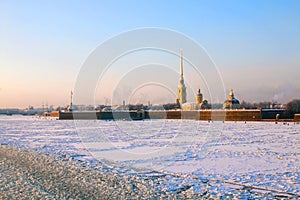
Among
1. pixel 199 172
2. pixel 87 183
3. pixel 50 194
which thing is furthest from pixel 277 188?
pixel 50 194

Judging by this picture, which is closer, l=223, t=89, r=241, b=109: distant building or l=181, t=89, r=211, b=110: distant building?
l=223, t=89, r=241, b=109: distant building

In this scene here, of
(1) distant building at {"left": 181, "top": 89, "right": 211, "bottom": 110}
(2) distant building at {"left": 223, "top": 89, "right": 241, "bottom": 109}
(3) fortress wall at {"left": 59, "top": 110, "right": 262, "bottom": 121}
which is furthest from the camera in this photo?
(1) distant building at {"left": 181, "top": 89, "right": 211, "bottom": 110}

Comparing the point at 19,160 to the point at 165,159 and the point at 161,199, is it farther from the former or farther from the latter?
the point at 161,199

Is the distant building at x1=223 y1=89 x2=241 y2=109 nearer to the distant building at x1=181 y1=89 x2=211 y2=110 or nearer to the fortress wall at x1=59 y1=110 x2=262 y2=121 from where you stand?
the distant building at x1=181 y1=89 x2=211 y2=110

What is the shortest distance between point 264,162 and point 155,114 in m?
67.7

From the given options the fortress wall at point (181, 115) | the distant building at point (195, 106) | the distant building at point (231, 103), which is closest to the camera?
the fortress wall at point (181, 115)

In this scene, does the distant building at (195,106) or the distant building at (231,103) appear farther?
the distant building at (195,106)

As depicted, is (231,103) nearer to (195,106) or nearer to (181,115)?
(195,106)

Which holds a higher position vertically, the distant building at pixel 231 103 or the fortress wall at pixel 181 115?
the distant building at pixel 231 103

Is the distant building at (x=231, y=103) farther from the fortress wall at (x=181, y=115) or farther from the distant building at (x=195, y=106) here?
the fortress wall at (x=181, y=115)

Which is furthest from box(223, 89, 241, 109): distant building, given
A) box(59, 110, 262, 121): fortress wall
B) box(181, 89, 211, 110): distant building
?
box(59, 110, 262, 121): fortress wall

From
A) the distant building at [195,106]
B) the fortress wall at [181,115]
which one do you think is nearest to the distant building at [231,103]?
the distant building at [195,106]

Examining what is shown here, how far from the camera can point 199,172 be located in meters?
9.30

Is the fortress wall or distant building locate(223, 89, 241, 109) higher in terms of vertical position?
distant building locate(223, 89, 241, 109)
